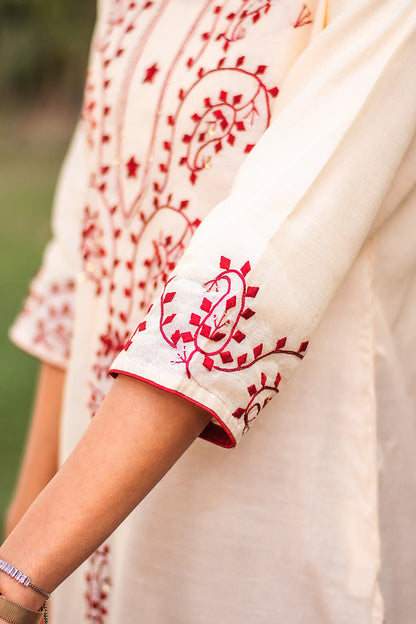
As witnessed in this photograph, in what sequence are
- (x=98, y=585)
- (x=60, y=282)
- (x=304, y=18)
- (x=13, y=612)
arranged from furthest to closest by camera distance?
(x=60, y=282)
(x=98, y=585)
(x=304, y=18)
(x=13, y=612)

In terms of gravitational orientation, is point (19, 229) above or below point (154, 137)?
below

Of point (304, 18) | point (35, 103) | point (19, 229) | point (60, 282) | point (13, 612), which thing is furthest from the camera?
point (35, 103)

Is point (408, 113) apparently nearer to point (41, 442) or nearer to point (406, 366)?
point (406, 366)

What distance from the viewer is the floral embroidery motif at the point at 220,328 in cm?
65

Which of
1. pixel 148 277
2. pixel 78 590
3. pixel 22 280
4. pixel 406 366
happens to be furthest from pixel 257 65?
pixel 22 280

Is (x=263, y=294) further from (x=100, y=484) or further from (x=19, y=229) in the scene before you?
(x=19, y=229)

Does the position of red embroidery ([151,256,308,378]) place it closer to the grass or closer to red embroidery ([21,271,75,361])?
red embroidery ([21,271,75,361])

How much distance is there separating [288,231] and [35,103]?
9.55m

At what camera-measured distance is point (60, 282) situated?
4.05ft

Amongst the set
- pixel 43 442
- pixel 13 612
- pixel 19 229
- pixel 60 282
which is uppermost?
pixel 60 282

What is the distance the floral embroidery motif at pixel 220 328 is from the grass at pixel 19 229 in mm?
2039

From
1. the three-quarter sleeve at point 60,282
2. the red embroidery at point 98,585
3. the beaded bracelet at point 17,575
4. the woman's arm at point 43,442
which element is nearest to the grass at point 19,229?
the woman's arm at point 43,442

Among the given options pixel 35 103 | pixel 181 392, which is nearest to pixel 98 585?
pixel 181 392

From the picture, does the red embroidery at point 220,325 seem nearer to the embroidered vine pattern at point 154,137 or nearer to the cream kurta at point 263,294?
the cream kurta at point 263,294
